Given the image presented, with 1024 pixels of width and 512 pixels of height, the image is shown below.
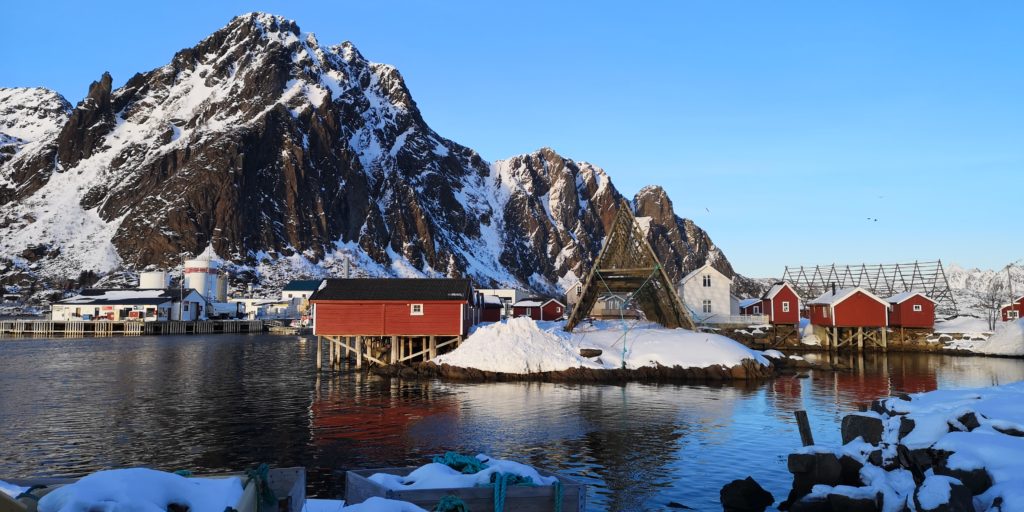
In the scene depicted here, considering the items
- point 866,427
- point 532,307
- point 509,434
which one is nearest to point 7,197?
point 532,307

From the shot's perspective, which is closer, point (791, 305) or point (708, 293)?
point (791, 305)

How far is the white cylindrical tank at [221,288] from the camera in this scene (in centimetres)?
A: 15462

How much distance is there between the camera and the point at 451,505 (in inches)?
380

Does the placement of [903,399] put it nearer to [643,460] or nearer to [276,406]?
[643,460]

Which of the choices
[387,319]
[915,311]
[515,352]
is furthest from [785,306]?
[387,319]

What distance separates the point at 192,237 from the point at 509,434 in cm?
17767

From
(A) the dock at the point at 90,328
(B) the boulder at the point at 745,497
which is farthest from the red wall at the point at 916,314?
(A) the dock at the point at 90,328

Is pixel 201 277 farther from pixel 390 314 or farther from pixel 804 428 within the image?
pixel 804 428

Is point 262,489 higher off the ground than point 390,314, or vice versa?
point 390,314

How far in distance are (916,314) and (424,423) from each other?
63216mm

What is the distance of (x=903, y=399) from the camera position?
61.7ft

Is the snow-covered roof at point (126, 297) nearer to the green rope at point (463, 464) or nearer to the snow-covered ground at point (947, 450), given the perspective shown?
the green rope at point (463, 464)

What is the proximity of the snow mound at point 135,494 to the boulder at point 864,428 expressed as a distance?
1464cm

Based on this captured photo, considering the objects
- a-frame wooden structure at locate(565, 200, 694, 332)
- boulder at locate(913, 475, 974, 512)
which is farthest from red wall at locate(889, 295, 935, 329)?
boulder at locate(913, 475, 974, 512)
